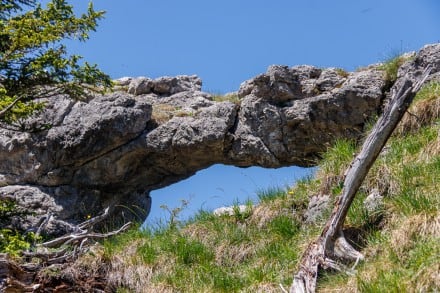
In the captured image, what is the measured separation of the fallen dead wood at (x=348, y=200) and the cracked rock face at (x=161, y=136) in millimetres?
6505

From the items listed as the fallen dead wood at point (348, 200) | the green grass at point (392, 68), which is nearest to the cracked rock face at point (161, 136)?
the green grass at point (392, 68)

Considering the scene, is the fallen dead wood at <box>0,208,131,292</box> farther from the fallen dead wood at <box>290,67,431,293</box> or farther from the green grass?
the green grass

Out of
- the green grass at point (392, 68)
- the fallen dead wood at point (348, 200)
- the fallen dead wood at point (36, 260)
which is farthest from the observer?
the green grass at point (392, 68)

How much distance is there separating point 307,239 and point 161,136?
7.42 m

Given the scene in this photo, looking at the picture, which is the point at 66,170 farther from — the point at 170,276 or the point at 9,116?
the point at 170,276

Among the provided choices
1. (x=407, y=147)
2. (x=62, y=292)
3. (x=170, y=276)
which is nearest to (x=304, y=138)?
(x=407, y=147)

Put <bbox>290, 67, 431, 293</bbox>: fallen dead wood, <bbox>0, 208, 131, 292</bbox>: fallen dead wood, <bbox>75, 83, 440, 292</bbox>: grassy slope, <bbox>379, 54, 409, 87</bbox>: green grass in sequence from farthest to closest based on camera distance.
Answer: <bbox>379, 54, 409, 87</bbox>: green grass < <bbox>0, 208, 131, 292</bbox>: fallen dead wood < <bbox>290, 67, 431, 293</bbox>: fallen dead wood < <bbox>75, 83, 440, 292</bbox>: grassy slope

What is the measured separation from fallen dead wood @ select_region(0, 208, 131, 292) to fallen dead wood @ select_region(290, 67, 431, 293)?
3365 mm

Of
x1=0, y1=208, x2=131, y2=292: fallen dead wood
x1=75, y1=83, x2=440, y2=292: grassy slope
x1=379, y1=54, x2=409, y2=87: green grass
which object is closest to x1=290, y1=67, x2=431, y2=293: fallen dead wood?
x1=75, y1=83, x2=440, y2=292: grassy slope

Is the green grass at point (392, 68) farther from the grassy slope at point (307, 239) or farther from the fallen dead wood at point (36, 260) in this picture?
the fallen dead wood at point (36, 260)

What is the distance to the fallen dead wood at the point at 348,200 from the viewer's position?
581 cm

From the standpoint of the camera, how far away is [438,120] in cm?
810

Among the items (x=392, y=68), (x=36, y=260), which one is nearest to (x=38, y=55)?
(x=36, y=260)

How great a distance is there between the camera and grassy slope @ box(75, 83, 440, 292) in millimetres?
5160
